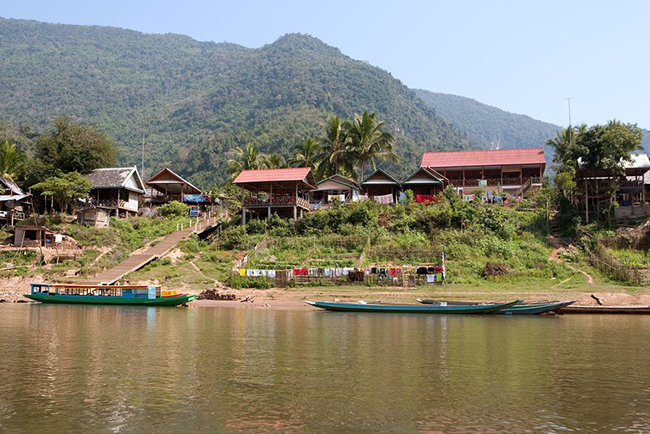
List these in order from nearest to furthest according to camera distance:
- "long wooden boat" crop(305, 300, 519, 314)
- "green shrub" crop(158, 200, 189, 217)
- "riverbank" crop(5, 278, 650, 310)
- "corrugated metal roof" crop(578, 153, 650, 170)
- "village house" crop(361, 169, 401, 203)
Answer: "long wooden boat" crop(305, 300, 519, 314) < "riverbank" crop(5, 278, 650, 310) < "corrugated metal roof" crop(578, 153, 650, 170) < "village house" crop(361, 169, 401, 203) < "green shrub" crop(158, 200, 189, 217)

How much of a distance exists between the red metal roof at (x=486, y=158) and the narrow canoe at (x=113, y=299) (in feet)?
125

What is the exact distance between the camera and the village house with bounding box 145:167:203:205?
219 feet

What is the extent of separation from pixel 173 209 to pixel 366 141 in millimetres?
21583

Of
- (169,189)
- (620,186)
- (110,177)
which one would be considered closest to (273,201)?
(110,177)

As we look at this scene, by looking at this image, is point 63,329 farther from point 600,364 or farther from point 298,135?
point 298,135

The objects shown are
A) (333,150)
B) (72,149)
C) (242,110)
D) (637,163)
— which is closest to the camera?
(637,163)

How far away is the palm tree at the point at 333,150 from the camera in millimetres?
65688

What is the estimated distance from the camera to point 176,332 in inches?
977

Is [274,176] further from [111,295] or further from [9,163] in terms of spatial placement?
[9,163]

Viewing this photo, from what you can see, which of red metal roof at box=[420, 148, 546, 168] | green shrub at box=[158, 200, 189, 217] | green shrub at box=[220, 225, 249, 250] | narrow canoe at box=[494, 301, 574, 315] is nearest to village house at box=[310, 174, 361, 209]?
red metal roof at box=[420, 148, 546, 168]

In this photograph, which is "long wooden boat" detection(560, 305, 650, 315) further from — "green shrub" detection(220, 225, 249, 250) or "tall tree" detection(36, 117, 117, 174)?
"tall tree" detection(36, 117, 117, 174)

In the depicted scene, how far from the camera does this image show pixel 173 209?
203ft

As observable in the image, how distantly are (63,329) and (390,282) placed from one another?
70.1 feet

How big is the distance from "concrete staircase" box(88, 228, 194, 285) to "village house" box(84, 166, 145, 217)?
1093cm
